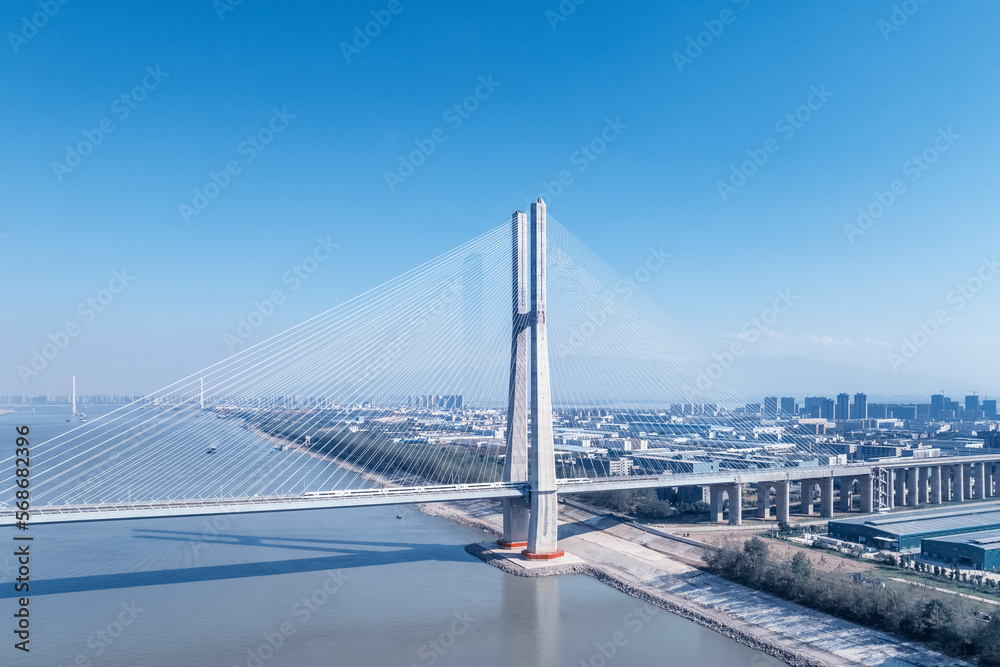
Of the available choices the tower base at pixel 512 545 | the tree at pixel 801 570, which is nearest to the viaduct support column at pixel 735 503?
the tree at pixel 801 570

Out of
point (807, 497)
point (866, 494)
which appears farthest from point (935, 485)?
point (807, 497)

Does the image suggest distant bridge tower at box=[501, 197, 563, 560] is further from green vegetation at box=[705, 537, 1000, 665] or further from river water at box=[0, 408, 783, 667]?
green vegetation at box=[705, 537, 1000, 665]

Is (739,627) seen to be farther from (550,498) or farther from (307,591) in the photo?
(307,591)

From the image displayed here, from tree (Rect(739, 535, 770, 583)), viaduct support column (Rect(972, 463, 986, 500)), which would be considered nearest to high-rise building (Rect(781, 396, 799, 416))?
viaduct support column (Rect(972, 463, 986, 500))

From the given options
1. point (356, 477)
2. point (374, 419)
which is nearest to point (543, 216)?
point (356, 477)
